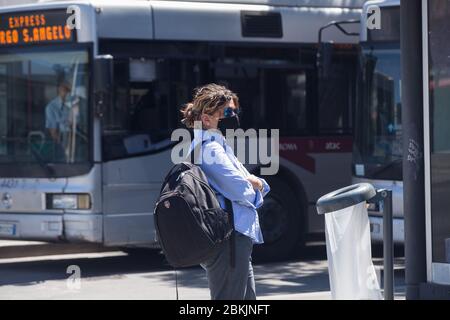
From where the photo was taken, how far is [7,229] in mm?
12273

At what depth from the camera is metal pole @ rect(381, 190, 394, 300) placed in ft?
22.9

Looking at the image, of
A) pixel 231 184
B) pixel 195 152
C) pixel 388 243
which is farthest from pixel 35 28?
pixel 231 184

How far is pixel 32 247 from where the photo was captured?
1515cm

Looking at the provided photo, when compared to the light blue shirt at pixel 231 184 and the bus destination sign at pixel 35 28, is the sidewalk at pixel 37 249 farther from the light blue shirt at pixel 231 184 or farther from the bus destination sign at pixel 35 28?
the light blue shirt at pixel 231 184

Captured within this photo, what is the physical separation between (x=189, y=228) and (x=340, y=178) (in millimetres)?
7612

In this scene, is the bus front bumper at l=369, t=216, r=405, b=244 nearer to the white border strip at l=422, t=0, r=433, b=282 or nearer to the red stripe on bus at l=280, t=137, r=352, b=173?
the red stripe on bus at l=280, t=137, r=352, b=173

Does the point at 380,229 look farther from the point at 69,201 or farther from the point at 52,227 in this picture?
the point at 52,227

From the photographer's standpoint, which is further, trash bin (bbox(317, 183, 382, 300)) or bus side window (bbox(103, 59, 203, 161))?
bus side window (bbox(103, 59, 203, 161))

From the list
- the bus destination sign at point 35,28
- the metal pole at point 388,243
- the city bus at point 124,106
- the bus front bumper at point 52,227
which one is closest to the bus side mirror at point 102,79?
the city bus at point 124,106

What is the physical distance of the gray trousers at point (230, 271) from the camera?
6.25 m

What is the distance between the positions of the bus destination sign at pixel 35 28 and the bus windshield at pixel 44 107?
0.47 ft

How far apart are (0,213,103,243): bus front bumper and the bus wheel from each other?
7.11 ft

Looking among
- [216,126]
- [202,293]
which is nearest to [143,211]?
[202,293]

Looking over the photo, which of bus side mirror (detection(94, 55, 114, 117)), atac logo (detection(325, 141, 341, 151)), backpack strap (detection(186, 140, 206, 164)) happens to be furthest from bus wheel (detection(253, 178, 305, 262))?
backpack strap (detection(186, 140, 206, 164))
